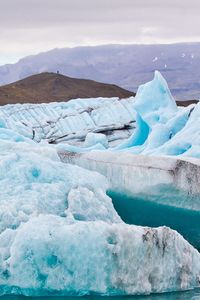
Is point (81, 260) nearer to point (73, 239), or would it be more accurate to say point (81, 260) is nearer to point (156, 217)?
point (73, 239)

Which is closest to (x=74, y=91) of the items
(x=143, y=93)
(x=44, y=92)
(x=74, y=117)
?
(x=44, y=92)

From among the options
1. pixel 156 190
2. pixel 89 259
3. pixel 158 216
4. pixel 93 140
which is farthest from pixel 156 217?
pixel 93 140

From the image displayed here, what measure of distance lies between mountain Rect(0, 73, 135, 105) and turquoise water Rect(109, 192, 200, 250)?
31.0 metres

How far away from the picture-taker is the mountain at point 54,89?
44000 mm

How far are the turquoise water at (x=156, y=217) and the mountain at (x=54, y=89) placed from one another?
31.0 meters

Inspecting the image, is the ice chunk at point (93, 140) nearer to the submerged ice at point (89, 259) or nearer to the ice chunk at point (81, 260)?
the submerged ice at point (89, 259)

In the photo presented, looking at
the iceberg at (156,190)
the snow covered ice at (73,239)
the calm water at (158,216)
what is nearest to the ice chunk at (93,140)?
the snow covered ice at (73,239)

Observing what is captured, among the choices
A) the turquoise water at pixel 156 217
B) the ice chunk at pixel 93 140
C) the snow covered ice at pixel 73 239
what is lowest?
the ice chunk at pixel 93 140

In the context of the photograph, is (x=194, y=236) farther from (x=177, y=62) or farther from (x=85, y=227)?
(x=177, y=62)

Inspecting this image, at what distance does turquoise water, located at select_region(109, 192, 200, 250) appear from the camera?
11.3 meters

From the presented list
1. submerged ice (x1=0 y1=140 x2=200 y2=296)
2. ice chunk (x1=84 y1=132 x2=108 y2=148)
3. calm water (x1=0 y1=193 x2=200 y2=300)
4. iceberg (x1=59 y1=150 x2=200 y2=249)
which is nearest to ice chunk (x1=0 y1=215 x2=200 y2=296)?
submerged ice (x1=0 y1=140 x2=200 y2=296)

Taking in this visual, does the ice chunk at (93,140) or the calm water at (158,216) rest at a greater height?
the calm water at (158,216)

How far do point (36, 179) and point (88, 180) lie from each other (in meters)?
0.67

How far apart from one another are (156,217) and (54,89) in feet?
129
